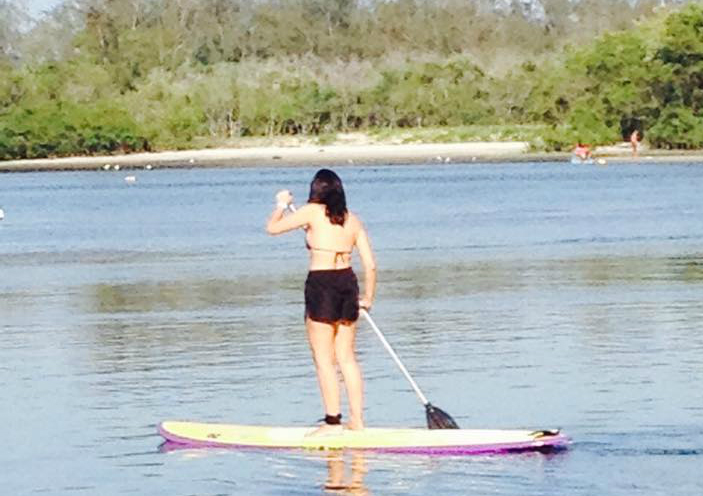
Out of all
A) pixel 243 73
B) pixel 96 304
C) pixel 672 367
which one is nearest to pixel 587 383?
pixel 672 367

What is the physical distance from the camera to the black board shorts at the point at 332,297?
13383 mm

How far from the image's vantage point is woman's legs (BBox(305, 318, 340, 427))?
13508mm

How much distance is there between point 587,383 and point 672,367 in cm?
102

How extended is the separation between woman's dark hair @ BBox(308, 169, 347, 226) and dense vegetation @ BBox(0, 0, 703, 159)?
247 ft

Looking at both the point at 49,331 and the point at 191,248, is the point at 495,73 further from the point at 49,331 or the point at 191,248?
the point at 49,331

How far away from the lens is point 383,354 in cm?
1869

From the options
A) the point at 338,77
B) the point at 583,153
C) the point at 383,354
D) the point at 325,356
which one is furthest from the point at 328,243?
the point at 338,77

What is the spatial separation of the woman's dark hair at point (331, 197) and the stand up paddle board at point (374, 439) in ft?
4.53

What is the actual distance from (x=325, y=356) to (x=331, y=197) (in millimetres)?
1008

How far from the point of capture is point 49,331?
21828 millimetres

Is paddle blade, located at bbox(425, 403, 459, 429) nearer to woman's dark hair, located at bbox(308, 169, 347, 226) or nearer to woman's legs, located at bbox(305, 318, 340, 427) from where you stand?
woman's legs, located at bbox(305, 318, 340, 427)

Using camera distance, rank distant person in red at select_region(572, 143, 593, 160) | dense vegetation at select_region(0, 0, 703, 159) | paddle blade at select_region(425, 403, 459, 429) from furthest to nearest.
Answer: dense vegetation at select_region(0, 0, 703, 159)
distant person in red at select_region(572, 143, 593, 160)
paddle blade at select_region(425, 403, 459, 429)

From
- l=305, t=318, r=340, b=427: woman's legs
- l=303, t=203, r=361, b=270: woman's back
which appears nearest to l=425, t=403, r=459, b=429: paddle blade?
l=305, t=318, r=340, b=427: woman's legs

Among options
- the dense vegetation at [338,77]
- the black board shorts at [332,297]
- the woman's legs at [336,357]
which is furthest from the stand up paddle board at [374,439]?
the dense vegetation at [338,77]
